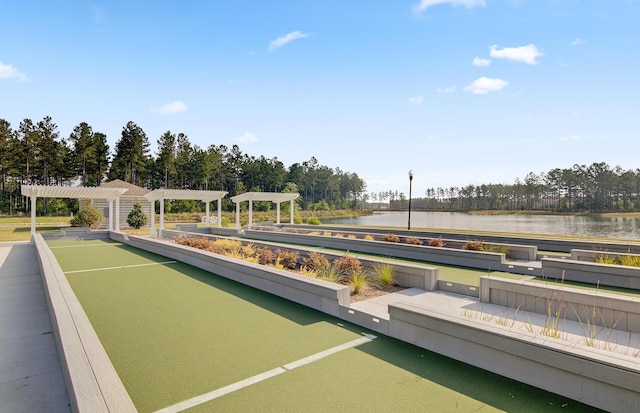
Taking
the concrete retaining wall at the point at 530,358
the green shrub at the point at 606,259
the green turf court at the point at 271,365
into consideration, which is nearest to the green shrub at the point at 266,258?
the green turf court at the point at 271,365

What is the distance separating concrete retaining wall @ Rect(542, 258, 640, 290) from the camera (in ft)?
20.5

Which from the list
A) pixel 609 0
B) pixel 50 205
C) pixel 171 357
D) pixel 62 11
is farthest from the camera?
pixel 50 205

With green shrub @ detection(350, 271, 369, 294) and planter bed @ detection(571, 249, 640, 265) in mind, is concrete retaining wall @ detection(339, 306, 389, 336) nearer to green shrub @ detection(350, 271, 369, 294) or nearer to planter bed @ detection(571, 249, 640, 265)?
green shrub @ detection(350, 271, 369, 294)

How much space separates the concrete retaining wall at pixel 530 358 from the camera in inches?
94.9

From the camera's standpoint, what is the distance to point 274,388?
9.35 feet

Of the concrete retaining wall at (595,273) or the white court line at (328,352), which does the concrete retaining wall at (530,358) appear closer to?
the white court line at (328,352)

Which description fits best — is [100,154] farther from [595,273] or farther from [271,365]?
[595,273]

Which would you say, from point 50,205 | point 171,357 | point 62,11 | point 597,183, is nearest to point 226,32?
point 62,11

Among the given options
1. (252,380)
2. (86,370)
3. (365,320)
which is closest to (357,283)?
(365,320)

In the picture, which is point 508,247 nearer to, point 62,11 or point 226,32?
point 226,32

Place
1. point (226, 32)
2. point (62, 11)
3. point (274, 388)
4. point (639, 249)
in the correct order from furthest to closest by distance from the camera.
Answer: point (226, 32) → point (62, 11) → point (639, 249) → point (274, 388)

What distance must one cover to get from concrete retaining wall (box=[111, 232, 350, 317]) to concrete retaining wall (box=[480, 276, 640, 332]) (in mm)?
2587

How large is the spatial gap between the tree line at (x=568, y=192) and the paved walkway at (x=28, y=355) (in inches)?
3051

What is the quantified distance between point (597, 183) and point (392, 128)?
206 ft
